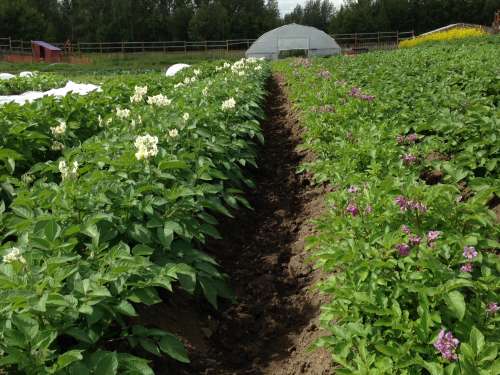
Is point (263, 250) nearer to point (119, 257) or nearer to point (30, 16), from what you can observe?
point (119, 257)

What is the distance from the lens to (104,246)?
2498 mm

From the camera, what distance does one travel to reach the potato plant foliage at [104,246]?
200 centimetres

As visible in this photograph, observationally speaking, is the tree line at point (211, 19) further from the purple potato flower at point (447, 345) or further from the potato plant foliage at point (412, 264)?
the purple potato flower at point (447, 345)

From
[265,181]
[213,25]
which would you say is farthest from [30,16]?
[265,181]

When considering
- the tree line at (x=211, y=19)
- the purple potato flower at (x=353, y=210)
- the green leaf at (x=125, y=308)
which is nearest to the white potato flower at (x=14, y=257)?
the green leaf at (x=125, y=308)

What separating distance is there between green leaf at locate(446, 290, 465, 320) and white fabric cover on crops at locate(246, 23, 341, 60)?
41171 mm

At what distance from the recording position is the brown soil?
8.93ft

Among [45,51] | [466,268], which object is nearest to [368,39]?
[45,51]

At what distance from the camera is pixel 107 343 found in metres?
2.40

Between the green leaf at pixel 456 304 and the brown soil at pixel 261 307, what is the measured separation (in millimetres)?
683

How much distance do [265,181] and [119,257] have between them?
3724 millimetres

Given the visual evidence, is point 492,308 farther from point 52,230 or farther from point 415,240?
point 52,230

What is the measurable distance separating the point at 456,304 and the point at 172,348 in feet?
4.02

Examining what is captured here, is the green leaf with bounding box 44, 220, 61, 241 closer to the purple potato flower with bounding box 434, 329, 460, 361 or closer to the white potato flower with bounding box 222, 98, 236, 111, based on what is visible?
the purple potato flower with bounding box 434, 329, 460, 361
